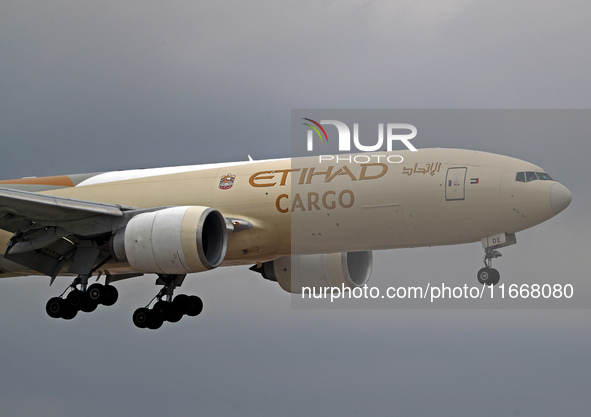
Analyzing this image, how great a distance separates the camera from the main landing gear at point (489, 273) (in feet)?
84.3

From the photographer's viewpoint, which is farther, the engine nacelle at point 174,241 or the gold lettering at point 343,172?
the gold lettering at point 343,172

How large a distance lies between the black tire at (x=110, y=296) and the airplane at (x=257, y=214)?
0.05 meters

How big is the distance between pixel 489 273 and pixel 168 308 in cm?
1099

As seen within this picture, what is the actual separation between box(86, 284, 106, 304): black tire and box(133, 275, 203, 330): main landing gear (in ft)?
4.53

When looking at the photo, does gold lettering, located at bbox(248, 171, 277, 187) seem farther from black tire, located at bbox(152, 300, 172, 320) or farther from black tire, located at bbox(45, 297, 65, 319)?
black tire, located at bbox(45, 297, 65, 319)

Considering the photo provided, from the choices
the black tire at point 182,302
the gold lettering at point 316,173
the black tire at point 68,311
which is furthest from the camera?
the black tire at point 182,302

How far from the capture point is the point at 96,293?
96.5 ft

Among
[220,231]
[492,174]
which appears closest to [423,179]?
[492,174]

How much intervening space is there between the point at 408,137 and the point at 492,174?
3367mm

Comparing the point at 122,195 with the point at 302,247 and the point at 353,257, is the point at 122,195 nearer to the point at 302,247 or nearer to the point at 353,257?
the point at 302,247

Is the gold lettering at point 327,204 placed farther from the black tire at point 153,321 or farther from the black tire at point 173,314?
the black tire at point 153,321

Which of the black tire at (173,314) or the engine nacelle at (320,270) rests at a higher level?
the engine nacelle at (320,270)

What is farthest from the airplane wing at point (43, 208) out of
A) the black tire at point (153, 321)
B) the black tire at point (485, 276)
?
the black tire at point (485, 276)

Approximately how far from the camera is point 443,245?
27172 mm
